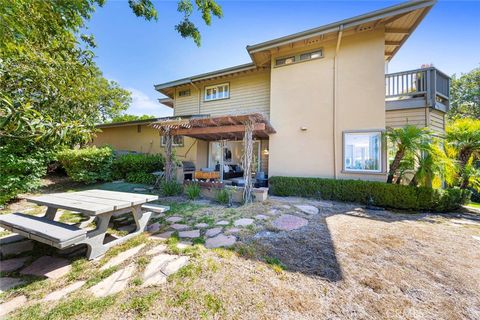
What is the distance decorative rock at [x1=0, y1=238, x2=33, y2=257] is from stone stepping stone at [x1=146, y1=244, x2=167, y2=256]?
200cm

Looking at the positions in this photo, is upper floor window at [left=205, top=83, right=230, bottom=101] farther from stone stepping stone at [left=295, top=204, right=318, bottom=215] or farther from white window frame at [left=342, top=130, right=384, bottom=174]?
stone stepping stone at [left=295, top=204, right=318, bottom=215]

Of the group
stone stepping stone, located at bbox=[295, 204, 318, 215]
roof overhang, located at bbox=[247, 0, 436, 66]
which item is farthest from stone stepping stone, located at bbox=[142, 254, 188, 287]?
roof overhang, located at bbox=[247, 0, 436, 66]

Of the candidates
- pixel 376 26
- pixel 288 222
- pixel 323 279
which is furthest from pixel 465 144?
pixel 323 279

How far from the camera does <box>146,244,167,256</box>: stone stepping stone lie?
2.84 metres

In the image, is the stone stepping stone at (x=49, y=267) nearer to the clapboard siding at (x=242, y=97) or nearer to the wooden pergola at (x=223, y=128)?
the wooden pergola at (x=223, y=128)

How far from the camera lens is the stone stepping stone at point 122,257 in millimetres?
2576

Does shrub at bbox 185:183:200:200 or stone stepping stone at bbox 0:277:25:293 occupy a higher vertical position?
shrub at bbox 185:183:200:200

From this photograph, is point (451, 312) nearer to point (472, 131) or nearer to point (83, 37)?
point (472, 131)

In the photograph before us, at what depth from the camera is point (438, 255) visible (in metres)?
3.06

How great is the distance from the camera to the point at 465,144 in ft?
20.3

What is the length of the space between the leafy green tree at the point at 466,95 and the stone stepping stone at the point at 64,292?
2780cm

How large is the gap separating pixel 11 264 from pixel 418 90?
1199 centimetres

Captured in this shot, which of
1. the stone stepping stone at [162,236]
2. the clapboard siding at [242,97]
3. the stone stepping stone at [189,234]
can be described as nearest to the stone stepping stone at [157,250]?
the stone stepping stone at [162,236]

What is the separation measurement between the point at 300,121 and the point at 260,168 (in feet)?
10.6
